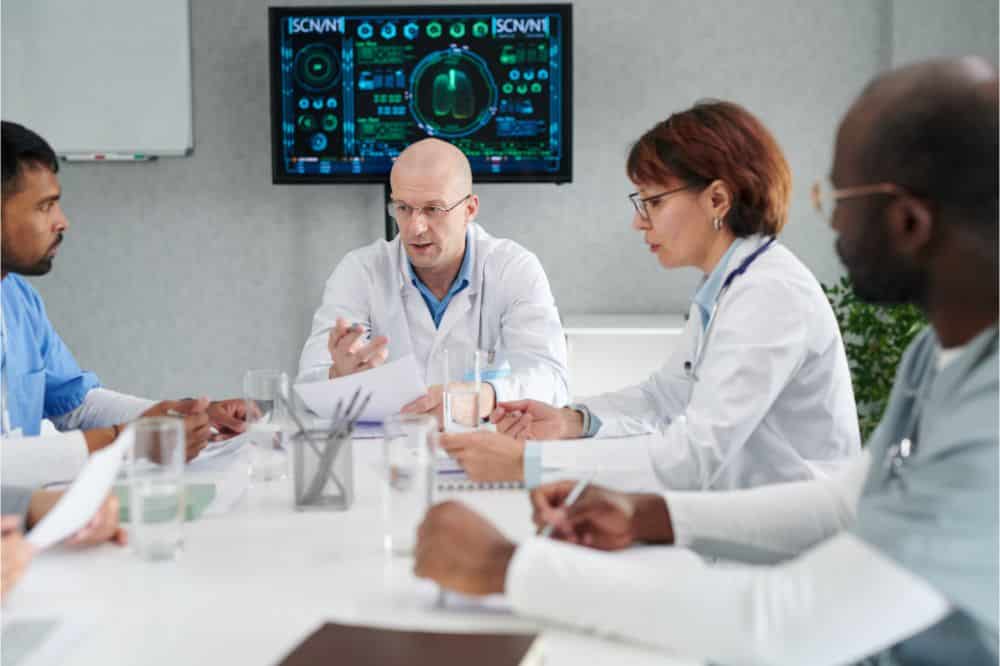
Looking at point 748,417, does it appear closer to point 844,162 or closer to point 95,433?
point 844,162

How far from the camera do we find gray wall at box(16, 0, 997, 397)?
4.39 metres

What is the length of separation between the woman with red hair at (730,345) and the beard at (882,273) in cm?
52

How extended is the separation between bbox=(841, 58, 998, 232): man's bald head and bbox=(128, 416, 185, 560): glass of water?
0.95 m

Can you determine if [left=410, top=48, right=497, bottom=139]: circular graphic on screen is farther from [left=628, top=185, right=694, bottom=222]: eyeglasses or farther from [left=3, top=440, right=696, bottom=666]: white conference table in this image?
[left=3, top=440, right=696, bottom=666]: white conference table

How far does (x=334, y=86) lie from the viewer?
412 centimetres

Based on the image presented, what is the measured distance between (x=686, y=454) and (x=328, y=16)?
281 cm

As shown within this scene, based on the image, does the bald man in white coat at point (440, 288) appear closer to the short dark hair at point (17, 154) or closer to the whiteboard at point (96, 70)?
the short dark hair at point (17, 154)

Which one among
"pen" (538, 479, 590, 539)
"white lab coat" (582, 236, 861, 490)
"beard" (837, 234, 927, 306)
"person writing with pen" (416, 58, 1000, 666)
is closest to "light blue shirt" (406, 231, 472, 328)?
"white lab coat" (582, 236, 861, 490)

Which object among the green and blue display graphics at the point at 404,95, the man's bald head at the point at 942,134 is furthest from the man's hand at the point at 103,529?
the green and blue display graphics at the point at 404,95

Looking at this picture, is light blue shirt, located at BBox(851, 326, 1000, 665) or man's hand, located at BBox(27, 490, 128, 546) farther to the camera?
man's hand, located at BBox(27, 490, 128, 546)

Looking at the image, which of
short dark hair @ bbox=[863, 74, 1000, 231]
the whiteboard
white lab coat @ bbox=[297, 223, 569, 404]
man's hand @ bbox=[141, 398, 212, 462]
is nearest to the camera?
short dark hair @ bbox=[863, 74, 1000, 231]

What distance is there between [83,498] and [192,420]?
0.68 m

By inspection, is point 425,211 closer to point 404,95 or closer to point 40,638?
point 404,95

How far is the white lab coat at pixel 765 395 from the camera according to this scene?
186 centimetres
